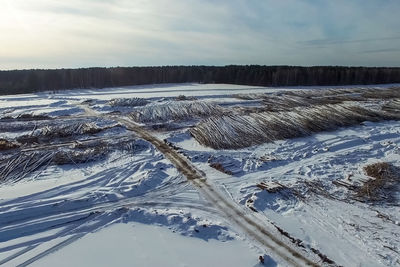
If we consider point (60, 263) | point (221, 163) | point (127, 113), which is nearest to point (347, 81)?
point (127, 113)

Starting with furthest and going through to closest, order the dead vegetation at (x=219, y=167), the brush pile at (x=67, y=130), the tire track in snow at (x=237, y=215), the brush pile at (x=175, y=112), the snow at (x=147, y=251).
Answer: the brush pile at (x=175, y=112), the brush pile at (x=67, y=130), the dead vegetation at (x=219, y=167), the tire track in snow at (x=237, y=215), the snow at (x=147, y=251)

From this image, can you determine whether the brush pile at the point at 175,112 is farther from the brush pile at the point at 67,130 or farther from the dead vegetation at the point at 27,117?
the dead vegetation at the point at 27,117

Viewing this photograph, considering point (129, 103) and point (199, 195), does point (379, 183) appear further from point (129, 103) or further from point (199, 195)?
point (129, 103)

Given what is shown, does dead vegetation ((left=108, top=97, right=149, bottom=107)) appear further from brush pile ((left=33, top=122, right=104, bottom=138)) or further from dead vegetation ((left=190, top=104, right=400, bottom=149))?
dead vegetation ((left=190, top=104, right=400, bottom=149))

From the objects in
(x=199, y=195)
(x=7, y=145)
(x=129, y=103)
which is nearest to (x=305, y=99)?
(x=129, y=103)

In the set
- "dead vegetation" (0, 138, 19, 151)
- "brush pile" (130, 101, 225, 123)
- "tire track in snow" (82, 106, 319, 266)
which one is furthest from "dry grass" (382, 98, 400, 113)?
"dead vegetation" (0, 138, 19, 151)

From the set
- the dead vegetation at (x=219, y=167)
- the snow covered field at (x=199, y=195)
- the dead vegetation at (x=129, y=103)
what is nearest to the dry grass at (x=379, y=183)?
the snow covered field at (x=199, y=195)
